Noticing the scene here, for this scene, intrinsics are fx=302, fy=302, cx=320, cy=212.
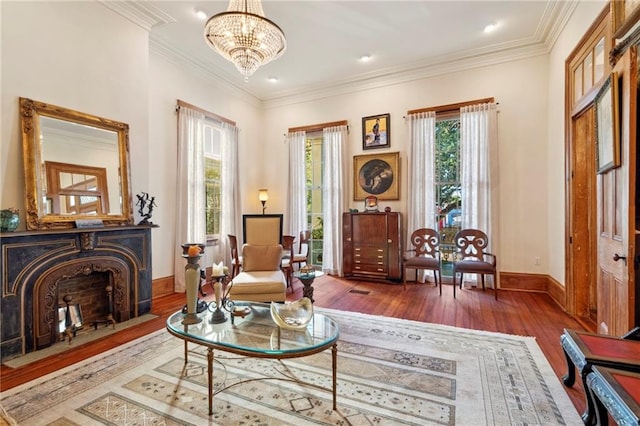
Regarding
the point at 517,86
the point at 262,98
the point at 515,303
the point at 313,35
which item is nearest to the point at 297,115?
the point at 262,98

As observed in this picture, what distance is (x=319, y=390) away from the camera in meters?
2.06

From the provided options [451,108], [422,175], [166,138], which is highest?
[451,108]

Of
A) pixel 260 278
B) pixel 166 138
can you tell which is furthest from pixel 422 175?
pixel 166 138

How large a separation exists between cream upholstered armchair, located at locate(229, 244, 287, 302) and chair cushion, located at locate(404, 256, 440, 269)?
6.45ft

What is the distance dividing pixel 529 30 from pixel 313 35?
2991mm

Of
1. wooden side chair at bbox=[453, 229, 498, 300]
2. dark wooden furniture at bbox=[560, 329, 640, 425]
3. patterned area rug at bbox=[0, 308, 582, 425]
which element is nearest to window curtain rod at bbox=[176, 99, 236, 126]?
patterned area rug at bbox=[0, 308, 582, 425]

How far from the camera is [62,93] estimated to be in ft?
9.87

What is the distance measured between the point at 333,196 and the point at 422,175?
1.64 m

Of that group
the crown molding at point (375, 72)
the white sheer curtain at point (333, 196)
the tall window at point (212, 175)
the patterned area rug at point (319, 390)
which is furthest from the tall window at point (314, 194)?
the patterned area rug at point (319, 390)

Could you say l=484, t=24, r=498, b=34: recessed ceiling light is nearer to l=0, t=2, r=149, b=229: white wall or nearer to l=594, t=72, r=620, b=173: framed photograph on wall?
l=594, t=72, r=620, b=173: framed photograph on wall

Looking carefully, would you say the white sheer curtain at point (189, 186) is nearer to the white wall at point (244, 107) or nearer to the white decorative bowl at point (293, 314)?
the white wall at point (244, 107)

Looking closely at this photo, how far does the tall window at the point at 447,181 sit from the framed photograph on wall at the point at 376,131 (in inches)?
33.0

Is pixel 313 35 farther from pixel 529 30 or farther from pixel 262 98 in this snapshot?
pixel 529 30

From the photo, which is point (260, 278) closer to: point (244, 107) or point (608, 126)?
point (608, 126)
